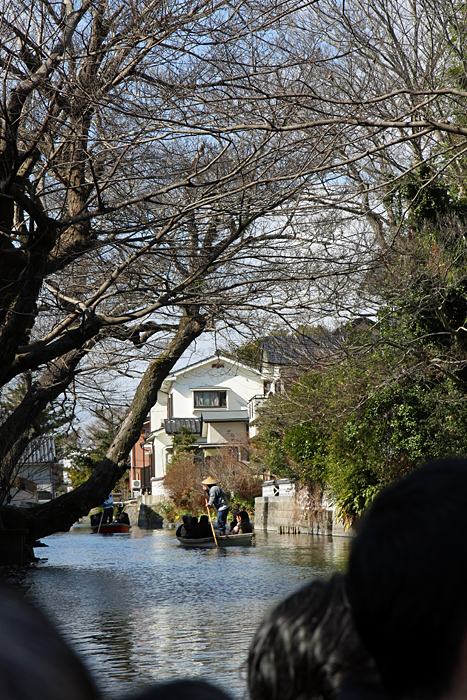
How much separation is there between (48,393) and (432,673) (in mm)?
14569

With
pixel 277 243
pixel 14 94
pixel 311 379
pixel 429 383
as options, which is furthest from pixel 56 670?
pixel 311 379

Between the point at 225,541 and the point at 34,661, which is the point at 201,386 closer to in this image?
the point at 225,541

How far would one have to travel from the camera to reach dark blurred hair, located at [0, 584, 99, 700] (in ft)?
1.81

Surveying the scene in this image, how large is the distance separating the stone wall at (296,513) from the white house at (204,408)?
62.7 feet

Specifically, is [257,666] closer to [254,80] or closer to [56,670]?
[56,670]

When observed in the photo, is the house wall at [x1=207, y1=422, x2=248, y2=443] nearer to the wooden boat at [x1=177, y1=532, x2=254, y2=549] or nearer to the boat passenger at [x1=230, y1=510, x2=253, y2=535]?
the boat passenger at [x1=230, y1=510, x2=253, y2=535]

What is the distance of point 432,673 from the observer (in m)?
0.90

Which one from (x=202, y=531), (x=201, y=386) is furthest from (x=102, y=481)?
(x=201, y=386)

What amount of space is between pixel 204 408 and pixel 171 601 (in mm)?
44337

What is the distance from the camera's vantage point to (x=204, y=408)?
5625cm

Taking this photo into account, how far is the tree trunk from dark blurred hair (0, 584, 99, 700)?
15187 mm

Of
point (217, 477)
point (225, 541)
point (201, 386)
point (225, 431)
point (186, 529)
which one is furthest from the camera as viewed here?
point (201, 386)

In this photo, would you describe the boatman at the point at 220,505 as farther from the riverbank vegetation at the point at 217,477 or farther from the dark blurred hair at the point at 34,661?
the dark blurred hair at the point at 34,661

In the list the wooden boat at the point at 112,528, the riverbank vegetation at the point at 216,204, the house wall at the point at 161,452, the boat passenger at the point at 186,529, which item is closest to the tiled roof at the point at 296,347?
the riverbank vegetation at the point at 216,204
